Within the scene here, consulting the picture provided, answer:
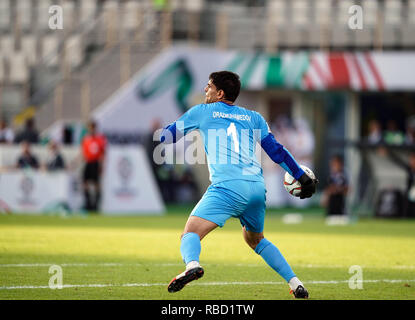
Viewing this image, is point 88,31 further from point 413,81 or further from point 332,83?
point 413,81

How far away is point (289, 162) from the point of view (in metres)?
8.12

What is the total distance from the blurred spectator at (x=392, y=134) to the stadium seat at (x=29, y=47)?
1391 cm

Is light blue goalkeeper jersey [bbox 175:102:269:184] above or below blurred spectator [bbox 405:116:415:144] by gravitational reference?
above

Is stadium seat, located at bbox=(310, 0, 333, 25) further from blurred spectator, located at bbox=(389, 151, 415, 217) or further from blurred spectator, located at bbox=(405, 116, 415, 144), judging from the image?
blurred spectator, located at bbox=(389, 151, 415, 217)

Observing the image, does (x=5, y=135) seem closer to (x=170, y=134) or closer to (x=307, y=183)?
(x=170, y=134)

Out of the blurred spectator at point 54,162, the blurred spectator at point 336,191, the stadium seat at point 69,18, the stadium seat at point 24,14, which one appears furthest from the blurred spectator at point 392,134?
the stadium seat at point 24,14

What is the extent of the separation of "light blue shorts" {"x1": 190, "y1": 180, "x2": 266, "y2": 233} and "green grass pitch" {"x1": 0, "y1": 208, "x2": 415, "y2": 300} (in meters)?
0.81

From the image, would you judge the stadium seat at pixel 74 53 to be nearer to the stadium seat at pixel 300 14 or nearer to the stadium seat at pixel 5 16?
the stadium seat at pixel 5 16

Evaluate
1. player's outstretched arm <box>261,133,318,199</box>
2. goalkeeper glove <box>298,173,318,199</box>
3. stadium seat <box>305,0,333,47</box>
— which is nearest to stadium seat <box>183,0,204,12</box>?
stadium seat <box>305,0,333,47</box>

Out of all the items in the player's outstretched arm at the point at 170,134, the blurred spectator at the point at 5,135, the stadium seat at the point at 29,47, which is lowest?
the blurred spectator at the point at 5,135

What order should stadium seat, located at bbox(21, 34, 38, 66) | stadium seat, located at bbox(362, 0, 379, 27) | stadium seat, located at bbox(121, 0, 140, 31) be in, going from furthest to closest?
stadium seat, located at bbox(21, 34, 38, 66) → stadium seat, located at bbox(362, 0, 379, 27) → stadium seat, located at bbox(121, 0, 140, 31)

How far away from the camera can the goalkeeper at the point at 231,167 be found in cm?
778

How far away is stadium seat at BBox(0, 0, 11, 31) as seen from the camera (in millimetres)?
34969

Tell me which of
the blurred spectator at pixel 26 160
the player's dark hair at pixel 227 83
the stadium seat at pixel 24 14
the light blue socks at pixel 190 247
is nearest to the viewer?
the light blue socks at pixel 190 247
